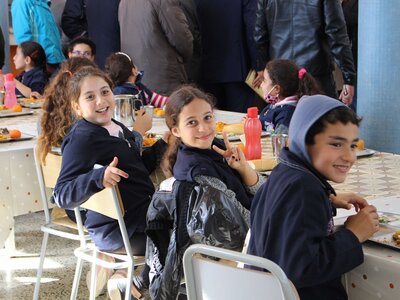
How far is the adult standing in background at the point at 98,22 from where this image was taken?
22.0ft

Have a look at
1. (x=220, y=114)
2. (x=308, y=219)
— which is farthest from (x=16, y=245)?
(x=308, y=219)

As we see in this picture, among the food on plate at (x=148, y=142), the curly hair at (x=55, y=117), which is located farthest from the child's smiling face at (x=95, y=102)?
the food on plate at (x=148, y=142)

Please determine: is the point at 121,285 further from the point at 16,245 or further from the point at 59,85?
the point at 16,245

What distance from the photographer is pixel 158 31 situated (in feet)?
19.6

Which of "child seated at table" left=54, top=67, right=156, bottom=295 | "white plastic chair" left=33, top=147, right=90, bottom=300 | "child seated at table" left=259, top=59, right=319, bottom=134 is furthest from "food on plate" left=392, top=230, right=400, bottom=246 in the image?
"child seated at table" left=259, top=59, right=319, bottom=134

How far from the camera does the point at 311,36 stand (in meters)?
5.23

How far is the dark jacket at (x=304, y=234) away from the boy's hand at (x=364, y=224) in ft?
0.12

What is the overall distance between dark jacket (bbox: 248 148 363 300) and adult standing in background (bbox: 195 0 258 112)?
4633 mm

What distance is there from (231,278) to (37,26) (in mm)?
5490

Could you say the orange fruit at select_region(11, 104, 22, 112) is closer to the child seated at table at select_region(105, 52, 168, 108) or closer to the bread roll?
the child seated at table at select_region(105, 52, 168, 108)

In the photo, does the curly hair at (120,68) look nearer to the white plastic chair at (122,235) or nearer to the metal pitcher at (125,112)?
the metal pitcher at (125,112)

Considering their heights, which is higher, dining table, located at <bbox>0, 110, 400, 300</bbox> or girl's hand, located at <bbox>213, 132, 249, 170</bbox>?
girl's hand, located at <bbox>213, 132, 249, 170</bbox>

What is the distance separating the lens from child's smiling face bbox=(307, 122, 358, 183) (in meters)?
1.91

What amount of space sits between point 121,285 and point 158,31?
10.7 ft
